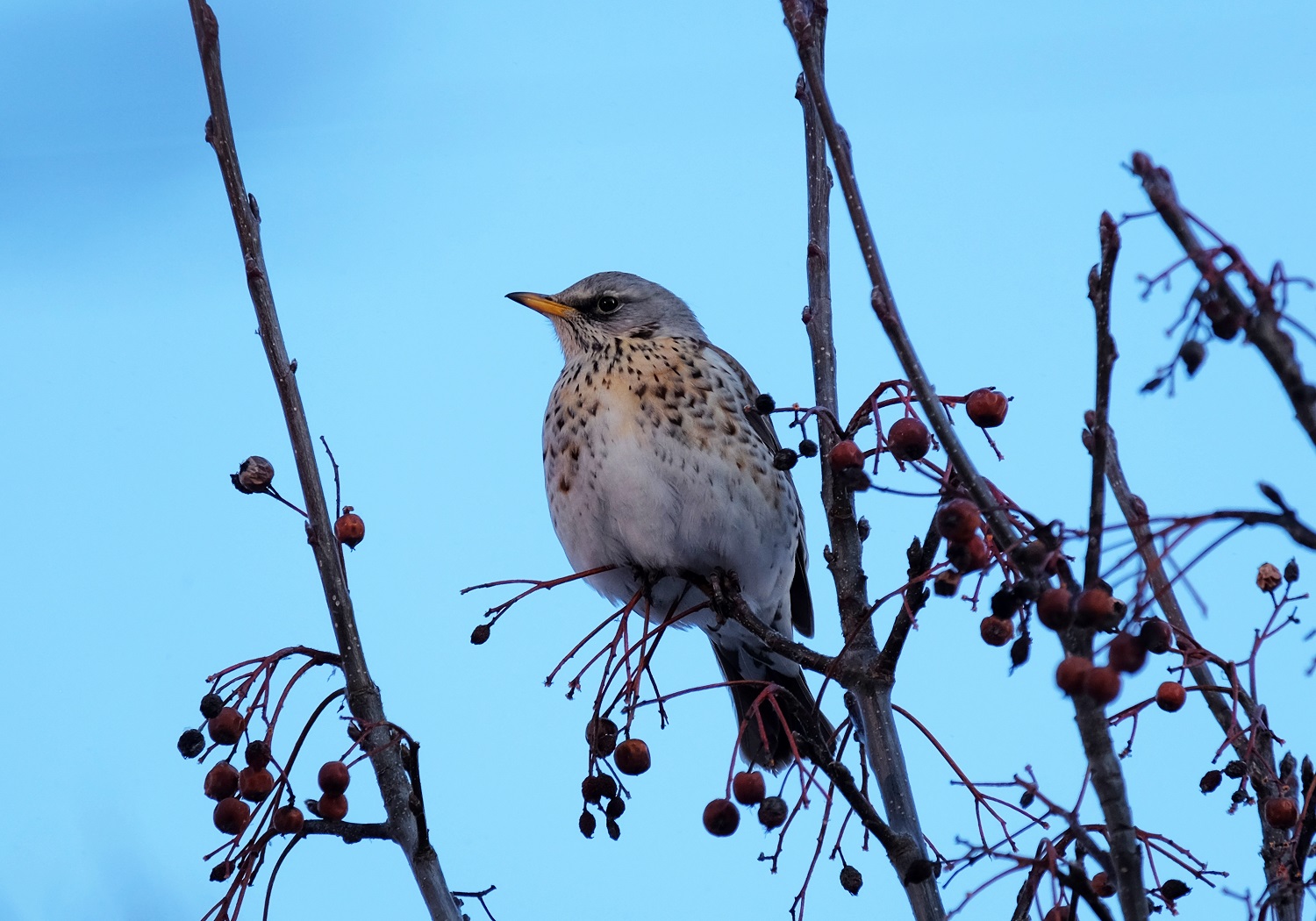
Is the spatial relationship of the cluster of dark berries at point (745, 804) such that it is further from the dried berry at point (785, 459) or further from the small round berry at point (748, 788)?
the dried berry at point (785, 459)

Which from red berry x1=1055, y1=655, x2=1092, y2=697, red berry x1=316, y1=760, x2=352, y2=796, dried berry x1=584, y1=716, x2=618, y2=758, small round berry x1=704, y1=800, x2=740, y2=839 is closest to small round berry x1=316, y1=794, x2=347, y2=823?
red berry x1=316, y1=760, x2=352, y2=796

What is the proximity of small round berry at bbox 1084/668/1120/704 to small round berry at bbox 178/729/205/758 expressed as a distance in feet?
5.00

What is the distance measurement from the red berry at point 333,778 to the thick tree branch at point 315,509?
63mm

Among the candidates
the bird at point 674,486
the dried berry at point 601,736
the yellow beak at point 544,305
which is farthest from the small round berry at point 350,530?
the yellow beak at point 544,305

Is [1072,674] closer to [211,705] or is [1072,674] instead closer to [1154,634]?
[1154,634]

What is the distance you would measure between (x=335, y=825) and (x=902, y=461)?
106 cm

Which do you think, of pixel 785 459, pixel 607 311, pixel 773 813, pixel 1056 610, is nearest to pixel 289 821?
pixel 773 813

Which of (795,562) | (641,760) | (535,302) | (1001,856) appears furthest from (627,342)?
(1001,856)

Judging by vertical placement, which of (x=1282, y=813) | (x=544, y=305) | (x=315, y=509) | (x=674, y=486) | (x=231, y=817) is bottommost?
(x=231, y=817)

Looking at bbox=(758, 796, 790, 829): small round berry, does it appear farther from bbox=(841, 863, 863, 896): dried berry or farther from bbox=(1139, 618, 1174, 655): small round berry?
bbox=(1139, 618, 1174, 655): small round berry

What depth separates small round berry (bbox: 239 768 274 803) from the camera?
2148 mm

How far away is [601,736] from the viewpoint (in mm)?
2346

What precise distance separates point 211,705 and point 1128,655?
154 centimetres

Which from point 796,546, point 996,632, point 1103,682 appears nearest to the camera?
point 1103,682
